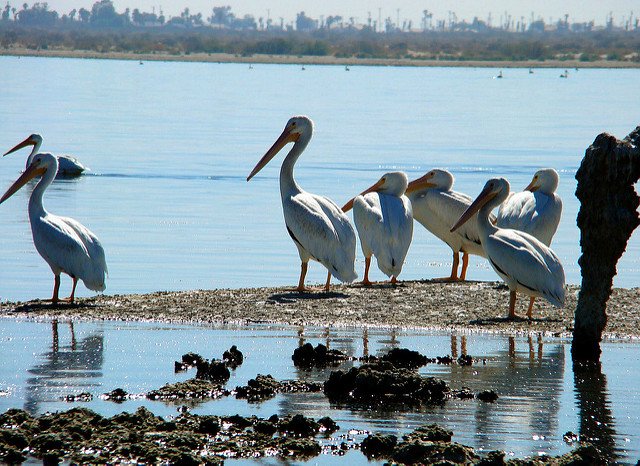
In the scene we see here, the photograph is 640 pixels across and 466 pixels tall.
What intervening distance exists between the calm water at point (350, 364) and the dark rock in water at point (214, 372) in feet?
0.22

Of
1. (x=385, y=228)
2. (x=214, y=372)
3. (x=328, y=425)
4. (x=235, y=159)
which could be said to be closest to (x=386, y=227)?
(x=385, y=228)

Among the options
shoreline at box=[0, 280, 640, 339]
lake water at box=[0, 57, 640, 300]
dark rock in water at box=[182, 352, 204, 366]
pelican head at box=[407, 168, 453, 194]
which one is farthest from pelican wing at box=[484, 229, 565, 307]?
lake water at box=[0, 57, 640, 300]

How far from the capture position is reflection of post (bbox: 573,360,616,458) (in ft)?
21.9

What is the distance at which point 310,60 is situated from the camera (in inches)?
5221

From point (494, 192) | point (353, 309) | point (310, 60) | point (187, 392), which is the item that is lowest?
point (310, 60)

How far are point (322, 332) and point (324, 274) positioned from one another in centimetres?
407

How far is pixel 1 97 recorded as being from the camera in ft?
160

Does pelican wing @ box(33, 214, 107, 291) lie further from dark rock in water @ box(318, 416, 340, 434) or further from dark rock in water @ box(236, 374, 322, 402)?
dark rock in water @ box(318, 416, 340, 434)

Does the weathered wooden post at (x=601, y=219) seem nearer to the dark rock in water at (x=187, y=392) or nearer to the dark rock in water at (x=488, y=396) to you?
the dark rock in water at (x=488, y=396)

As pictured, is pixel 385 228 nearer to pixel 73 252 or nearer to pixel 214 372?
pixel 73 252

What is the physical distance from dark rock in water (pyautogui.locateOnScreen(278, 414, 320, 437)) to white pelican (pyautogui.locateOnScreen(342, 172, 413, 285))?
16.7 feet

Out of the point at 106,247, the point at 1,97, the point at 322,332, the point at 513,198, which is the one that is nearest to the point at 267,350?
the point at 322,332

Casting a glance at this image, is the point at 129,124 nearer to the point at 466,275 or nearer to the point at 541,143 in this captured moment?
the point at 541,143

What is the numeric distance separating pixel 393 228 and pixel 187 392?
478cm
